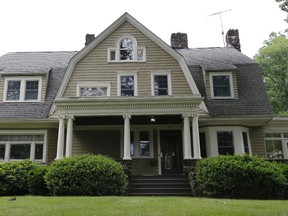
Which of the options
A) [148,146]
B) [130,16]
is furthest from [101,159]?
[130,16]

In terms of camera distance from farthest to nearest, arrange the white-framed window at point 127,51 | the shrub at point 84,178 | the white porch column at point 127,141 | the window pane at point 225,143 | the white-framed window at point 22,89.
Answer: the white-framed window at point 22,89, the white-framed window at point 127,51, the window pane at point 225,143, the white porch column at point 127,141, the shrub at point 84,178

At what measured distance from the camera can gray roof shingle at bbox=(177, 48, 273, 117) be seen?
14586 mm

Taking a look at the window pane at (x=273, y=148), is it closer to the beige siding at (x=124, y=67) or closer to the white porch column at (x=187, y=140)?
the beige siding at (x=124, y=67)

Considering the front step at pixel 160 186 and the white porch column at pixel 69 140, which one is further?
the white porch column at pixel 69 140

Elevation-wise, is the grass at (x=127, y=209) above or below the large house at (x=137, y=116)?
below

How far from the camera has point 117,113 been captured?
12750 millimetres

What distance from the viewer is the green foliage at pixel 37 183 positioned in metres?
10.9

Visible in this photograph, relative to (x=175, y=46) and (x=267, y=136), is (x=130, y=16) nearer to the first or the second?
(x=175, y=46)

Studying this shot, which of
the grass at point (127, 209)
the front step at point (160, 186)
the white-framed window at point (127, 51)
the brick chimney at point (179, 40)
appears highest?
the brick chimney at point (179, 40)

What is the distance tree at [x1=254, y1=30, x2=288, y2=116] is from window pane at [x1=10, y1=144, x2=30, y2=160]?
2078cm

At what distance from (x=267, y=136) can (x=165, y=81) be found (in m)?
6.33

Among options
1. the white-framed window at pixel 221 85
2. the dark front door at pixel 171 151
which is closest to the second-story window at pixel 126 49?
the dark front door at pixel 171 151

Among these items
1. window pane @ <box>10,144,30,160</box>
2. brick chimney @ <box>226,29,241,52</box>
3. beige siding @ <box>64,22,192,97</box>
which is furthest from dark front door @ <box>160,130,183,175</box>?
brick chimney @ <box>226,29,241,52</box>

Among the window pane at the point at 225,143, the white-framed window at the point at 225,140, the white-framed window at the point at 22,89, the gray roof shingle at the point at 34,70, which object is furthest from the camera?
the white-framed window at the point at 22,89
